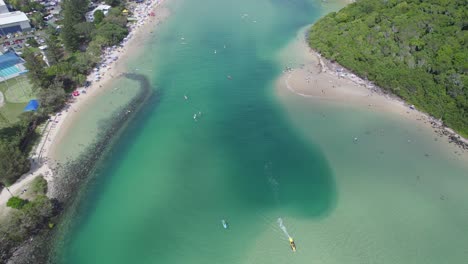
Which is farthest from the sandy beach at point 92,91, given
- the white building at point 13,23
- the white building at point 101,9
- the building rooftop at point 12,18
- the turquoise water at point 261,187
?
the building rooftop at point 12,18

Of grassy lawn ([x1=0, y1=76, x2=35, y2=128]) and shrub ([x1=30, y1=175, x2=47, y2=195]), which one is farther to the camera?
grassy lawn ([x1=0, y1=76, x2=35, y2=128])

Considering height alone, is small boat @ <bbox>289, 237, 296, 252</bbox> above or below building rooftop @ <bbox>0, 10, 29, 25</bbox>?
below

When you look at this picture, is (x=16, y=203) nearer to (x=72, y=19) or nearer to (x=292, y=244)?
(x=292, y=244)

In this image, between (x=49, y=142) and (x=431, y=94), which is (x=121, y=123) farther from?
(x=431, y=94)

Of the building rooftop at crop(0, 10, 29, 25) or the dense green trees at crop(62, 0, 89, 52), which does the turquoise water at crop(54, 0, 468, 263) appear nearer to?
the dense green trees at crop(62, 0, 89, 52)

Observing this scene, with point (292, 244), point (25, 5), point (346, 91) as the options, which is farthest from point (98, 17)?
point (292, 244)

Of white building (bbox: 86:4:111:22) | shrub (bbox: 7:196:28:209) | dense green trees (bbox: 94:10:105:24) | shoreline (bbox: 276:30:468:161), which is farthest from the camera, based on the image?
white building (bbox: 86:4:111:22)

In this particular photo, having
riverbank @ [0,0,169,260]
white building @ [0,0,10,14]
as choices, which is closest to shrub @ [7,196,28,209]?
riverbank @ [0,0,169,260]

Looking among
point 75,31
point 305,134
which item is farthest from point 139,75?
point 305,134
